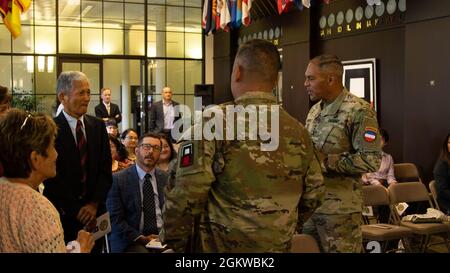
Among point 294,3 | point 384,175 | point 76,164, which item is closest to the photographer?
point 76,164

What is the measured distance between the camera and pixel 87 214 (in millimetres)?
3531

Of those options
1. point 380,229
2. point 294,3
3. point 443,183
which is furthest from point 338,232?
point 294,3

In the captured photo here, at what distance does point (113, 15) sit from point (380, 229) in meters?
9.62

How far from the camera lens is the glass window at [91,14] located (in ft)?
42.6

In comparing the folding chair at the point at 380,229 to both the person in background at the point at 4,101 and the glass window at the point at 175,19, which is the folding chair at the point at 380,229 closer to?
the person in background at the point at 4,101

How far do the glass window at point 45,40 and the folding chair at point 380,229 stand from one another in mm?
9326

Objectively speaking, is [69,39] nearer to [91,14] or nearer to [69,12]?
[69,12]

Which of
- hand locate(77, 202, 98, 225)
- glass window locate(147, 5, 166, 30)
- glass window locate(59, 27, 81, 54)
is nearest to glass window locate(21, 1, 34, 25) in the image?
glass window locate(59, 27, 81, 54)

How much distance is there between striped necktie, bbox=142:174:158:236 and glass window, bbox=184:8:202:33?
406 inches

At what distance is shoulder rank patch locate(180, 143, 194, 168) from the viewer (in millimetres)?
2089

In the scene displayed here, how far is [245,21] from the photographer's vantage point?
10.3 m

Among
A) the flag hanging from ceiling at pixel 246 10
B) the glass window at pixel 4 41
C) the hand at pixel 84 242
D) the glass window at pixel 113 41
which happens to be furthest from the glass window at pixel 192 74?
the hand at pixel 84 242

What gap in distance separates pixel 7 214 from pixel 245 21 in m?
8.83

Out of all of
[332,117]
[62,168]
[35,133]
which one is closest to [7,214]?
[35,133]
